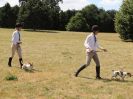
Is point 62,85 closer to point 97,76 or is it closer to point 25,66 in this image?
point 97,76

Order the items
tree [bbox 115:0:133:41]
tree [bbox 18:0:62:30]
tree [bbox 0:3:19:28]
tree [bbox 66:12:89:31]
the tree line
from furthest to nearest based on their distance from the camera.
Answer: tree [bbox 0:3:19:28]
tree [bbox 66:12:89:31]
the tree line
tree [bbox 18:0:62:30]
tree [bbox 115:0:133:41]

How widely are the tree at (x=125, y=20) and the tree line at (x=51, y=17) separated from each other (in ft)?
149

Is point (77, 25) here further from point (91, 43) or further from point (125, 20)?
point (91, 43)

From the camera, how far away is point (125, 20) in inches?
2035

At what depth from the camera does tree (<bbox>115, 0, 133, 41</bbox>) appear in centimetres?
5151

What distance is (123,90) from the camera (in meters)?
13.5

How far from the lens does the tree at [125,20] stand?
169 ft

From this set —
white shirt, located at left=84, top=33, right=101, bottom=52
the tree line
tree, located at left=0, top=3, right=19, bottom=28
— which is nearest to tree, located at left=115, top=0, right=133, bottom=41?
white shirt, located at left=84, top=33, right=101, bottom=52

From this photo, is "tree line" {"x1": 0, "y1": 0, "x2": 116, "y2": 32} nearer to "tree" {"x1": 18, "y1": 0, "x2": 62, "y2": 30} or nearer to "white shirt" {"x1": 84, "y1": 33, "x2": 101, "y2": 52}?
"tree" {"x1": 18, "y1": 0, "x2": 62, "y2": 30}

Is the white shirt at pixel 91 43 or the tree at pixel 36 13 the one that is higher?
the tree at pixel 36 13

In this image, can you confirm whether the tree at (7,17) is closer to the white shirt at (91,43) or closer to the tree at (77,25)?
the tree at (77,25)

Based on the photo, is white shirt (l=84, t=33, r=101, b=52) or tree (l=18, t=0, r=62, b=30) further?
tree (l=18, t=0, r=62, b=30)

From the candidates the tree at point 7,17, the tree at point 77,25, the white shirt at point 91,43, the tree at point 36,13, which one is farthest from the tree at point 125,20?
the tree at point 7,17

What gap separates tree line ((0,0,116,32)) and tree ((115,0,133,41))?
4537 centimetres
